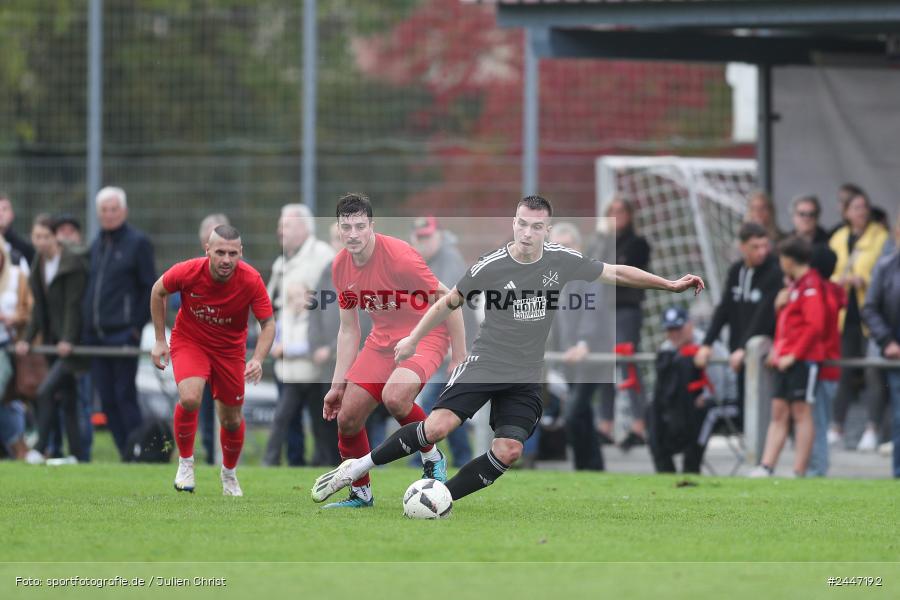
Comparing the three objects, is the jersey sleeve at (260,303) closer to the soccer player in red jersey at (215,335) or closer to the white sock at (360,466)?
the soccer player in red jersey at (215,335)

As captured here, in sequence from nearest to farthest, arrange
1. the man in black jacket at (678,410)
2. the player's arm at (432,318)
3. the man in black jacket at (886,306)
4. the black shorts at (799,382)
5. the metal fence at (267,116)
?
the player's arm at (432,318) < the black shorts at (799,382) < the man in black jacket at (886,306) < the man in black jacket at (678,410) < the metal fence at (267,116)

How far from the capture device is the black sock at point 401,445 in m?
9.16

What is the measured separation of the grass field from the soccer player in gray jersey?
14.8 inches

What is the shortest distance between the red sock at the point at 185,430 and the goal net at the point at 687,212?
10215 millimetres

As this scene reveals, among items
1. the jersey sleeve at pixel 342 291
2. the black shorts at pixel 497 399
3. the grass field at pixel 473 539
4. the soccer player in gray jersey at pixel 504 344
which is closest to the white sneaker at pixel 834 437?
the grass field at pixel 473 539

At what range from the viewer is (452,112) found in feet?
75.4

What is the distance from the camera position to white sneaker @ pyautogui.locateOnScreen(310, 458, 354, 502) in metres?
9.30

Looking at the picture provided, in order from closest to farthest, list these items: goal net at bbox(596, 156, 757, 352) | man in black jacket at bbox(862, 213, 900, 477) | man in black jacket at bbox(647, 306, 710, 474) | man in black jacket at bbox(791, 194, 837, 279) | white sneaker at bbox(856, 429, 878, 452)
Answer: man in black jacket at bbox(862, 213, 900, 477), man in black jacket at bbox(647, 306, 710, 474), man in black jacket at bbox(791, 194, 837, 279), white sneaker at bbox(856, 429, 878, 452), goal net at bbox(596, 156, 757, 352)

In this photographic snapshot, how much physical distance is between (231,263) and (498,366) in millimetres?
2034

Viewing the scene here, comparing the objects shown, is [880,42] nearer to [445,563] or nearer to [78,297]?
[78,297]

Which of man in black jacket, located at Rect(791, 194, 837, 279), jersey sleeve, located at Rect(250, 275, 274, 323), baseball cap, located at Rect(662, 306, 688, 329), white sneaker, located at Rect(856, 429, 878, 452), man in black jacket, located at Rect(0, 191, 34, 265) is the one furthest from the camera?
man in black jacket, located at Rect(0, 191, 34, 265)

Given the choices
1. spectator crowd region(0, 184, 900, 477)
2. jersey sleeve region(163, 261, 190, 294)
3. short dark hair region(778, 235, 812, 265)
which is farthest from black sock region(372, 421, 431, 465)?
short dark hair region(778, 235, 812, 265)

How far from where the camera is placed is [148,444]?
1427 centimetres

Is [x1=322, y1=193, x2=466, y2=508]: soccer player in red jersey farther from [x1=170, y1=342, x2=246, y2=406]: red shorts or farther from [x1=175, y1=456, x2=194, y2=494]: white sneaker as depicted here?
[x1=175, y1=456, x2=194, y2=494]: white sneaker
